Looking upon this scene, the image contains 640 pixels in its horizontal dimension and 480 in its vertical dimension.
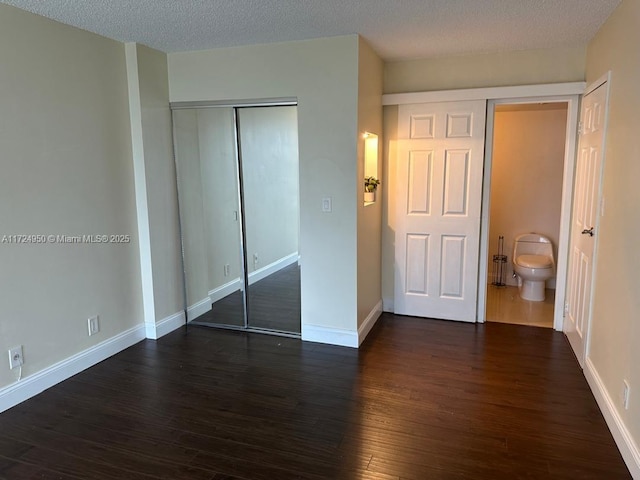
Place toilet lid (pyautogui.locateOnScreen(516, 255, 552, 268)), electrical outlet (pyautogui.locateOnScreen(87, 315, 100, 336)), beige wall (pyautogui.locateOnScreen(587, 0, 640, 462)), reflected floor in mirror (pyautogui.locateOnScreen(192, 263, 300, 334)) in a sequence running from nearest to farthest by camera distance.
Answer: beige wall (pyautogui.locateOnScreen(587, 0, 640, 462))
electrical outlet (pyautogui.locateOnScreen(87, 315, 100, 336))
reflected floor in mirror (pyautogui.locateOnScreen(192, 263, 300, 334))
toilet lid (pyautogui.locateOnScreen(516, 255, 552, 268))

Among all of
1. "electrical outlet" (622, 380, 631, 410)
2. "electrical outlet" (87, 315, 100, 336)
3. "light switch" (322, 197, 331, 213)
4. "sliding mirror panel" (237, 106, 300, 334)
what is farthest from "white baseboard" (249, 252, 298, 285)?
"electrical outlet" (622, 380, 631, 410)

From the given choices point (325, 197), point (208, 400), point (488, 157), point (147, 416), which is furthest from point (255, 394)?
point (488, 157)

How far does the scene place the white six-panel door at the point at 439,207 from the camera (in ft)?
12.9

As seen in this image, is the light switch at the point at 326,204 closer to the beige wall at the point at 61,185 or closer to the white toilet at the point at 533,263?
the beige wall at the point at 61,185

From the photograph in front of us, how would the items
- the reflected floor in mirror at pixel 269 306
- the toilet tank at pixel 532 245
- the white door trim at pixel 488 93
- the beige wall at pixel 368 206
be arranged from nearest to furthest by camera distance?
the beige wall at pixel 368 206
the white door trim at pixel 488 93
the reflected floor in mirror at pixel 269 306
the toilet tank at pixel 532 245

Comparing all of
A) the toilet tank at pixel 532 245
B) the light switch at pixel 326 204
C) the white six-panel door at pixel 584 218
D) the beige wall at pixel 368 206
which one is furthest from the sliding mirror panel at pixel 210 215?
the toilet tank at pixel 532 245

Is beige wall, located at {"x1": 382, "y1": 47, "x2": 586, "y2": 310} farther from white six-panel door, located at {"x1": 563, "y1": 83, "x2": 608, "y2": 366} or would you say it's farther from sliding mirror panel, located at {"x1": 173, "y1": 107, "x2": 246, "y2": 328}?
sliding mirror panel, located at {"x1": 173, "y1": 107, "x2": 246, "y2": 328}

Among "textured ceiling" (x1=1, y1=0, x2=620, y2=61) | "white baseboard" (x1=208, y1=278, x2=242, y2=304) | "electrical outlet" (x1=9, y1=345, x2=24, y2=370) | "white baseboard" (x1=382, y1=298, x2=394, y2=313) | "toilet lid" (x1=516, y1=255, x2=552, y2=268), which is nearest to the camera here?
"textured ceiling" (x1=1, y1=0, x2=620, y2=61)

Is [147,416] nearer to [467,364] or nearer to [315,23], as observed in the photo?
[467,364]

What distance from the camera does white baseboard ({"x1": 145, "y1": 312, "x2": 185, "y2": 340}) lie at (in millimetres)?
3828

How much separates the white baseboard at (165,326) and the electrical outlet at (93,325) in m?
0.52

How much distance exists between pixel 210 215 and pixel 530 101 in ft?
9.49

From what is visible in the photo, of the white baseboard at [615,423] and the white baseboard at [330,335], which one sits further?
the white baseboard at [330,335]

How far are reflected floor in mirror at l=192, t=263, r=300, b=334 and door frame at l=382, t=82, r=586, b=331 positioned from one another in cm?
172
